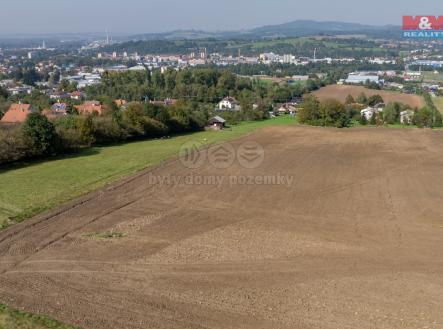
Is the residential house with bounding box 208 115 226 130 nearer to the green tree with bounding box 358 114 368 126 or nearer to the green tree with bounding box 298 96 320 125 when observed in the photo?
the green tree with bounding box 298 96 320 125

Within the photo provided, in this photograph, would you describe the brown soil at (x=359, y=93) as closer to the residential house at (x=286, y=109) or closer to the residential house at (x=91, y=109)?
the residential house at (x=286, y=109)

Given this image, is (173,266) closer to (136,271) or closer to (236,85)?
(136,271)

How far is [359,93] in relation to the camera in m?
104

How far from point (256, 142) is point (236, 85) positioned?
184ft

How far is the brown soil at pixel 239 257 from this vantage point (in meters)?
14.2

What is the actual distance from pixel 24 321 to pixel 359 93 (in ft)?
324

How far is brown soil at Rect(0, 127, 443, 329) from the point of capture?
1417 centimetres

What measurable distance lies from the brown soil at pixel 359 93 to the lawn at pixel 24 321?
7805 centimetres

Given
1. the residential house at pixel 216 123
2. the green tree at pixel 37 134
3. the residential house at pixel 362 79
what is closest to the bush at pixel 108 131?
the green tree at pixel 37 134

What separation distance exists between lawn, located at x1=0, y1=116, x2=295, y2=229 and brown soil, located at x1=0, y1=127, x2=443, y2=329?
152cm

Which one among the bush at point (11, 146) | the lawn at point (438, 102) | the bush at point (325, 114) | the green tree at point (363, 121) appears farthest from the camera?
the lawn at point (438, 102)

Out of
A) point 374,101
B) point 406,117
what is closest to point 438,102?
point 374,101

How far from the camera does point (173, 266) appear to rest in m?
17.3

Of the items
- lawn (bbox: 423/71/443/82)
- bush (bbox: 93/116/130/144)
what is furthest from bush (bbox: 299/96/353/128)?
lawn (bbox: 423/71/443/82)
